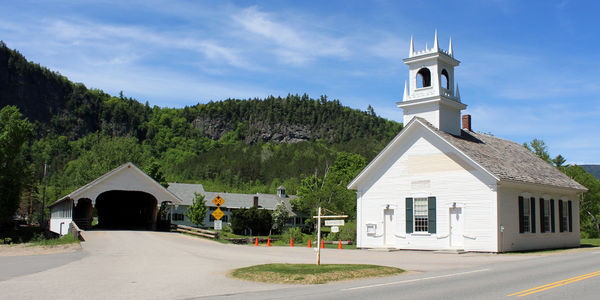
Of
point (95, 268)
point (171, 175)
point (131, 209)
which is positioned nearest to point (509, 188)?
point (95, 268)

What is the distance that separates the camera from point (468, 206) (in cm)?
2614

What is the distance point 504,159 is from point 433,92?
18.4 ft

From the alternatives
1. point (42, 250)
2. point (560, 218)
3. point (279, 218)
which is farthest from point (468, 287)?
point (279, 218)

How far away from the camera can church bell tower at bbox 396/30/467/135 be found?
3027 cm

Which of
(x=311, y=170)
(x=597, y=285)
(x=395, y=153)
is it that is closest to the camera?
(x=597, y=285)

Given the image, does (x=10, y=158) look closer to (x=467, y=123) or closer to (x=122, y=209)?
(x=122, y=209)

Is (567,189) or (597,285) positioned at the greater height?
(567,189)

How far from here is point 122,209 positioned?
52.5 m

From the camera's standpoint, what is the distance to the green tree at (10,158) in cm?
4828

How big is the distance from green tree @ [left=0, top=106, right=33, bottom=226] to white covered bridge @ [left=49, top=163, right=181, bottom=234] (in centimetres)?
405

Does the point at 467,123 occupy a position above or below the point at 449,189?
above

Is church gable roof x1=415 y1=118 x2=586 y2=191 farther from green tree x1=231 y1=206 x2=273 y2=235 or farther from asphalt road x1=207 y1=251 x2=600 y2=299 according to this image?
green tree x1=231 y1=206 x2=273 y2=235

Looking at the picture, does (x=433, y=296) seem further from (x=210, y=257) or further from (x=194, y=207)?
(x=194, y=207)

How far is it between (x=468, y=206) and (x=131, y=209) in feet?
120
